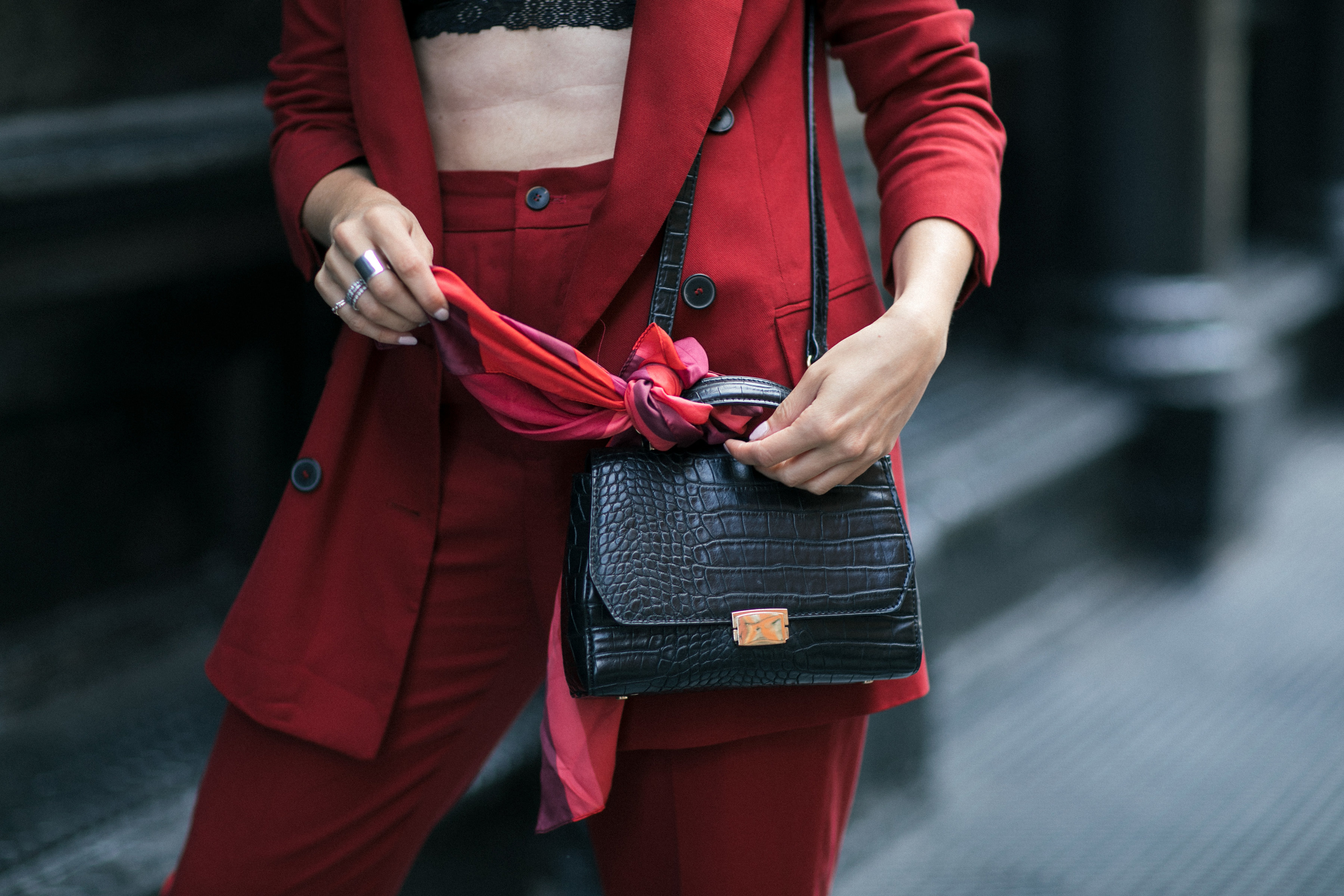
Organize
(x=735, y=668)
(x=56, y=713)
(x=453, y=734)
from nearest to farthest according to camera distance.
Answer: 1. (x=735, y=668)
2. (x=453, y=734)
3. (x=56, y=713)

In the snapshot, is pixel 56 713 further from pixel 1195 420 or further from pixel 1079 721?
pixel 1195 420

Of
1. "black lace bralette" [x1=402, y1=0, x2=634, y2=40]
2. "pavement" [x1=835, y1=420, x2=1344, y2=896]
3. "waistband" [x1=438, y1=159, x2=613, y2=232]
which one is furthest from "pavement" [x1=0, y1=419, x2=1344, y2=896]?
"black lace bralette" [x1=402, y1=0, x2=634, y2=40]

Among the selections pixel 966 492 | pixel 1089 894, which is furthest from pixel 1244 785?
pixel 966 492

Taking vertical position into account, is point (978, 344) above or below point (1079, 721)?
above

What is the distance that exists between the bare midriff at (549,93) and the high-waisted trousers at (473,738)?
0.03 metres

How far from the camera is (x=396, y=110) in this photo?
114 cm

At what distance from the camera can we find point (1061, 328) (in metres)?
4.14

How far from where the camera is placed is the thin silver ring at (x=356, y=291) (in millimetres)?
1042

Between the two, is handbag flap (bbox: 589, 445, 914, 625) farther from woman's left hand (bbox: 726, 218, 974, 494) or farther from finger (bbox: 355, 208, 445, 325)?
finger (bbox: 355, 208, 445, 325)

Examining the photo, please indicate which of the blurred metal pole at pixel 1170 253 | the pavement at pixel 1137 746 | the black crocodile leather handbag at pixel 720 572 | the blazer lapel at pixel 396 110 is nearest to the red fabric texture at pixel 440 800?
the black crocodile leather handbag at pixel 720 572

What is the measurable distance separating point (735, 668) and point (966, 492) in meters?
2.33

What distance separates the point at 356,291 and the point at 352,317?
26mm

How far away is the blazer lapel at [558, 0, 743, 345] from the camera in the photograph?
1068 millimetres

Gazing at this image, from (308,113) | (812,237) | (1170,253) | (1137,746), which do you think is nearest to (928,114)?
(812,237)
